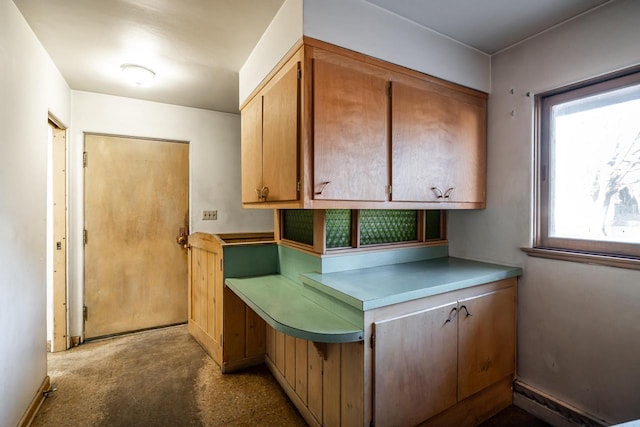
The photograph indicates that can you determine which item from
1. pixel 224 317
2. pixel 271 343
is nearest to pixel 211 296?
pixel 224 317

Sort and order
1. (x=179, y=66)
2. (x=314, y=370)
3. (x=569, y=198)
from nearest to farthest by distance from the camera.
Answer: (x=314, y=370) < (x=569, y=198) < (x=179, y=66)

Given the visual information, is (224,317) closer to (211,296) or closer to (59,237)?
(211,296)

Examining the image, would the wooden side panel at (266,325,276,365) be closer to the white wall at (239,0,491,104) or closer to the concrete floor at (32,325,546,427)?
the concrete floor at (32,325,546,427)

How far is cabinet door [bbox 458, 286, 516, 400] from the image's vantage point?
164cm

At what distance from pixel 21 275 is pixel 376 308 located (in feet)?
6.57

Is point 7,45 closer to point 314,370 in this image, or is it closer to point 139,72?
point 139,72

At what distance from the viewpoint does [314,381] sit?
1.62m

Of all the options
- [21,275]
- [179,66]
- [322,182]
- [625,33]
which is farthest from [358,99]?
[21,275]

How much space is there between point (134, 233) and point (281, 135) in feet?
7.24

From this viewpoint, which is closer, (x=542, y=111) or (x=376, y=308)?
(x=376, y=308)

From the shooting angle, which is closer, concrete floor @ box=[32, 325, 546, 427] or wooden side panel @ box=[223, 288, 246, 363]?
concrete floor @ box=[32, 325, 546, 427]

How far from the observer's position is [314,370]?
1.62 metres

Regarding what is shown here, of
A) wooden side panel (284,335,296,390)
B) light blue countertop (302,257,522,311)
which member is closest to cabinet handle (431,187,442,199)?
light blue countertop (302,257,522,311)

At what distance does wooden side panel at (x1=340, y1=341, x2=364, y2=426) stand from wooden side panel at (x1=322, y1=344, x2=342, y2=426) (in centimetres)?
3
